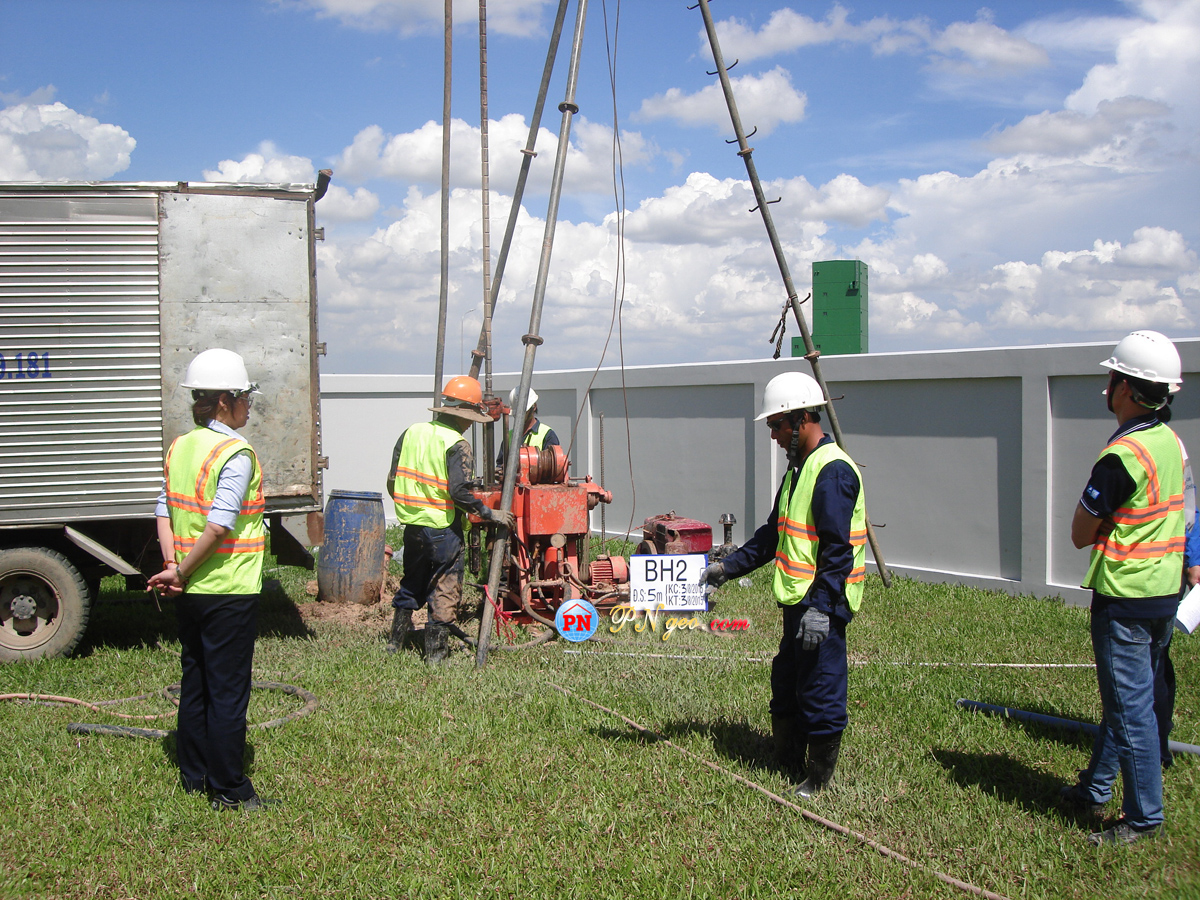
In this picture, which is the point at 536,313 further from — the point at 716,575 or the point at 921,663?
the point at 921,663

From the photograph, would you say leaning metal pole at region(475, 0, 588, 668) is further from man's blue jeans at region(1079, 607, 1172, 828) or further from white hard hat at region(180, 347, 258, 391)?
man's blue jeans at region(1079, 607, 1172, 828)

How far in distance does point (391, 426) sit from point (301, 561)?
27.6 ft

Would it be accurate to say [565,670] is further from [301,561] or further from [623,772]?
[301,561]

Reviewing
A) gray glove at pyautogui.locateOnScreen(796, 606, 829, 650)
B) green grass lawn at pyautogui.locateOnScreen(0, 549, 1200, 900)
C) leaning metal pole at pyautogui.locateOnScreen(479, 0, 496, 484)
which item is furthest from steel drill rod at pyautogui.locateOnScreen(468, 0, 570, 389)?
gray glove at pyautogui.locateOnScreen(796, 606, 829, 650)

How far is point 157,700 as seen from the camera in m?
5.66

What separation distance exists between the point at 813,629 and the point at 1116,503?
4.36ft

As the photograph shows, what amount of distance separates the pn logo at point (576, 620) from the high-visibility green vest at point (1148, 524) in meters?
4.13

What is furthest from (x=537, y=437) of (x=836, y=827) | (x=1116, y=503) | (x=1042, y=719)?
(x=1116, y=503)

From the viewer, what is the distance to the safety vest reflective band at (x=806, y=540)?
4.00m

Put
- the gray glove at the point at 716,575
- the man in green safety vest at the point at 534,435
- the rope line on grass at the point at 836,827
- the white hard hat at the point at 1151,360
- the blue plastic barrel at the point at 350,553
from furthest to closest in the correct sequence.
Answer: the blue plastic barrel at the point at 350,553 → the man in green safety vest at the point at 534,435 → the gray glove at the point at 716,575 → the white hard hat at the point at 1151,360 → the rope line on grass at the point at 836,827

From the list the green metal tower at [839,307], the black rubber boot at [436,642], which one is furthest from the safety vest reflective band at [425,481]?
the green metal tower at [839,307]

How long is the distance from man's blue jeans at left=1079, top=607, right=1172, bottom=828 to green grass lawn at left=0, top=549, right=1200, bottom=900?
214mm

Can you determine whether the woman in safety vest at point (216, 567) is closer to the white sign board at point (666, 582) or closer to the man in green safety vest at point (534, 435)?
the white sign board at point (666, 582)

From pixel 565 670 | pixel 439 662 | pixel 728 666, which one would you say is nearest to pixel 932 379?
pixel 728 666
